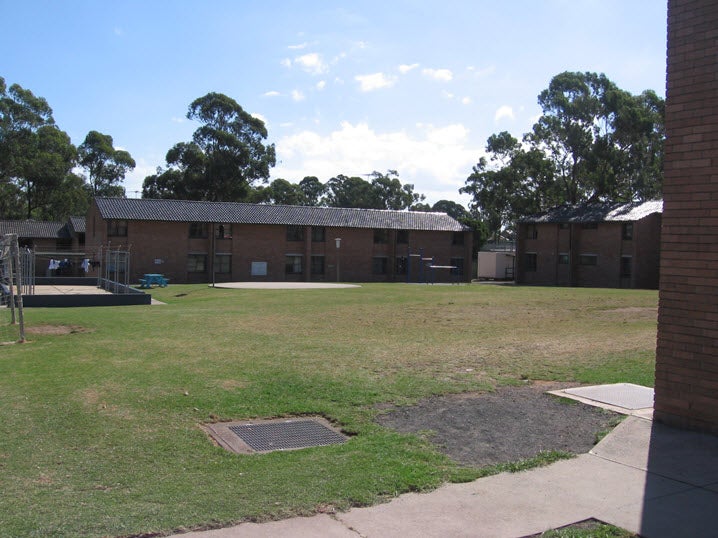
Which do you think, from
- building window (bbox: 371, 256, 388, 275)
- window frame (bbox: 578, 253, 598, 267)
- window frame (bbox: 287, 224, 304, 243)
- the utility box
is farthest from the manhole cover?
the utility box

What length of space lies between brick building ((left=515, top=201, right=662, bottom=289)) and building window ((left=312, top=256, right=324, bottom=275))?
768 inches

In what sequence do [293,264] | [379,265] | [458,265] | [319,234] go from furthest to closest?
[458,265] → [379,265] → [319,234] → [293,264]

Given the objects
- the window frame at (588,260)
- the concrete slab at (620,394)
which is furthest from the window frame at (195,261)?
the concrete slab at (620,394)

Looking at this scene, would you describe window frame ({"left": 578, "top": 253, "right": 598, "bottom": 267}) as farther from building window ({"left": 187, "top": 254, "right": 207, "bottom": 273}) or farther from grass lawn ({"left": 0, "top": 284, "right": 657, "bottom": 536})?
grass lawn ({"left": 0, "top": 284, "right": 657, "bottom": 536})

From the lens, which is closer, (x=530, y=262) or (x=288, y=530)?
(x=288, y=530)

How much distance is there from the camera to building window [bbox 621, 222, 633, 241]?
5550 centimetres

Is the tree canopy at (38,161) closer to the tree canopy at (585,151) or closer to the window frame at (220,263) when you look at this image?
the window frame at (220,263)

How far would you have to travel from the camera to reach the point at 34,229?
62.2 m

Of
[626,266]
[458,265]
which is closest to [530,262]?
[458,265]

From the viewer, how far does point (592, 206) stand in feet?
204

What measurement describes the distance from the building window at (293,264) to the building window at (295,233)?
1.55 m

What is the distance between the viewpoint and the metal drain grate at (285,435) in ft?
23.0

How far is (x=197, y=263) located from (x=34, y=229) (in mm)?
18525

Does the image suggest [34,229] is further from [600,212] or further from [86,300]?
[600,212]
